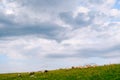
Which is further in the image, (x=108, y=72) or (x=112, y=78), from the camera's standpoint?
(x=108, y=72)

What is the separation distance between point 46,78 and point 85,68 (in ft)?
23.7

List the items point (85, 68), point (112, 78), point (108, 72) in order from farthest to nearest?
1. point (85, 68)
2. point (108, 72)
3. point (112, 78)

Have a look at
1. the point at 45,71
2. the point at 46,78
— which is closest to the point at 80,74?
the point at 46,78

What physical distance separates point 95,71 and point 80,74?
1978 millimetres

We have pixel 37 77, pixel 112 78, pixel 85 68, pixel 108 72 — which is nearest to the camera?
pixel 112 78

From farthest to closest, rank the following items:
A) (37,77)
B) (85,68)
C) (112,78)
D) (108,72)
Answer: (85,68), (37,77), (108,72), (112,78)

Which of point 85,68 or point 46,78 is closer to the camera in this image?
point 46,78

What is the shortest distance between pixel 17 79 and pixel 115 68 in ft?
42.4

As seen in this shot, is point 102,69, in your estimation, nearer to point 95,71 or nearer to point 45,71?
point 95,71

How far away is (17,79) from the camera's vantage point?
46.0 metres

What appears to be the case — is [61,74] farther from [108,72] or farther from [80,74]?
[108,72]

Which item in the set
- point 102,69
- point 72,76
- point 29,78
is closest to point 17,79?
point 29,78

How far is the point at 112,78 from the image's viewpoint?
128 ft

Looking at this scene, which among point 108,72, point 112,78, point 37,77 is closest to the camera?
point 112,78
